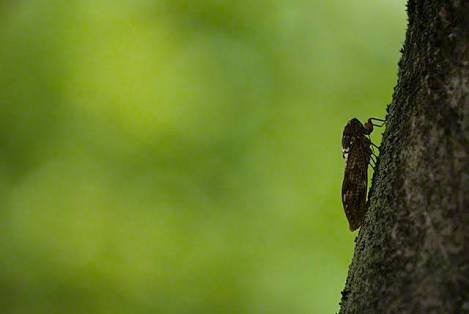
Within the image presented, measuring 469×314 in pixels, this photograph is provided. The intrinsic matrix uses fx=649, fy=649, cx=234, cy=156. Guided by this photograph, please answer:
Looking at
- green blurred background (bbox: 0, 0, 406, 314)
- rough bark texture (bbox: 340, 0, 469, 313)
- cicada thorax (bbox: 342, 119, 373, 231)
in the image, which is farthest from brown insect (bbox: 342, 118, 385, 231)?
green blurred background (bbox: 0, 0, 406, 314)

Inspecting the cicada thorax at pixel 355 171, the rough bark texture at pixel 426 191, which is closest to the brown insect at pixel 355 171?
the cicada thorax at pixel 355 171

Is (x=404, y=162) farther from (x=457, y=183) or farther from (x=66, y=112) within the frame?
(x=66, y=112)

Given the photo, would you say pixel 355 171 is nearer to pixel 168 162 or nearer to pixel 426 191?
pixel 426 191

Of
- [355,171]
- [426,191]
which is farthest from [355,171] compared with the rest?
[426,191]

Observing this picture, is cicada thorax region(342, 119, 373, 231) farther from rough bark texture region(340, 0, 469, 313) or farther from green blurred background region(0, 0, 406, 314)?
green blurred background region(0, 0, 406, 314)

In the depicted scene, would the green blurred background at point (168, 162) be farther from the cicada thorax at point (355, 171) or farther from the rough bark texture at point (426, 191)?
the rough bark texture at point (426, 191)

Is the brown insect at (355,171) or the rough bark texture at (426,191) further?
the brown insect at (355,171)
